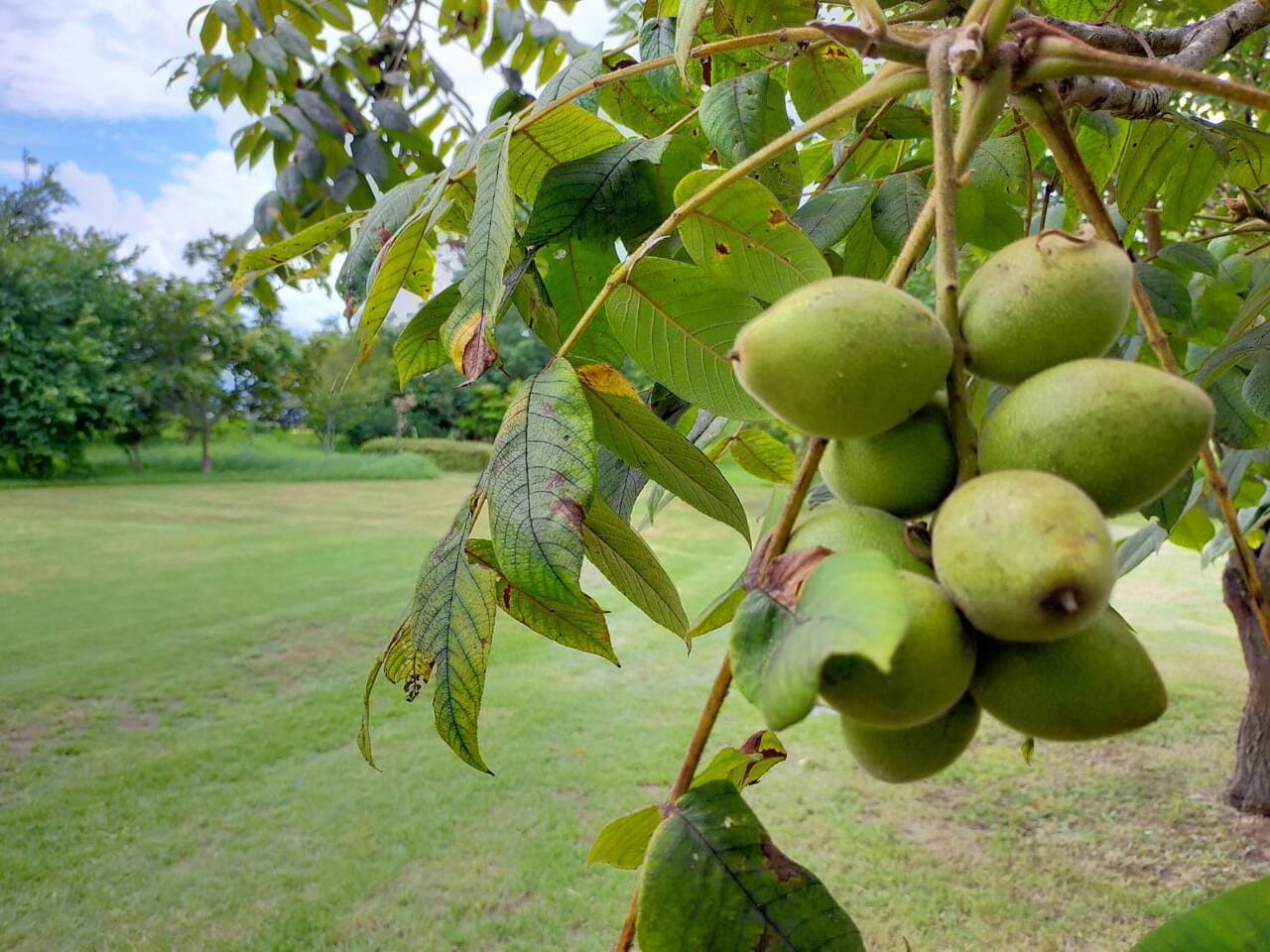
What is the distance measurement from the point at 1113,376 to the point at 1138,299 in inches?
8.4

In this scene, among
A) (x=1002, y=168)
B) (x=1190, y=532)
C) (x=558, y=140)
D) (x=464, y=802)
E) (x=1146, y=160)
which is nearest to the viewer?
(x=558, y=140)

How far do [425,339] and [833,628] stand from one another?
0.67 m

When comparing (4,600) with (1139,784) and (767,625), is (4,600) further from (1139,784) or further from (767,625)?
(767,625)

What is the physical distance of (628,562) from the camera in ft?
2.64

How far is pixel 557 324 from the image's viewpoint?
96 cm

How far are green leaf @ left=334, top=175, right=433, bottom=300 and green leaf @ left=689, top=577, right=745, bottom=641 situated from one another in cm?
60

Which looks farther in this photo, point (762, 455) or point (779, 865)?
point (762, 455)

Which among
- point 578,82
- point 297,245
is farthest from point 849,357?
point 297,245

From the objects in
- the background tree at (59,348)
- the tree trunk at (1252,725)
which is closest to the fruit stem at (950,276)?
the tree trunk at (1252,725)

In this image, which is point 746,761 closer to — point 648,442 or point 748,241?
point 648,442

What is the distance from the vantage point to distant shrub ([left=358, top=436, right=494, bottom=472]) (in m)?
20.1

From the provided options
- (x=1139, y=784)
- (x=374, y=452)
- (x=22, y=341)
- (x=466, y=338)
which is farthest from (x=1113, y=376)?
(x=374, y=452)

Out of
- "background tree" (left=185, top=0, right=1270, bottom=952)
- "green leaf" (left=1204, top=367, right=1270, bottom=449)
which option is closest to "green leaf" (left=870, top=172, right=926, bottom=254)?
"background tree" (left=185, top=0, right=1270, bottom=952)

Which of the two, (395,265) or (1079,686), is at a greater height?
(395,265)
